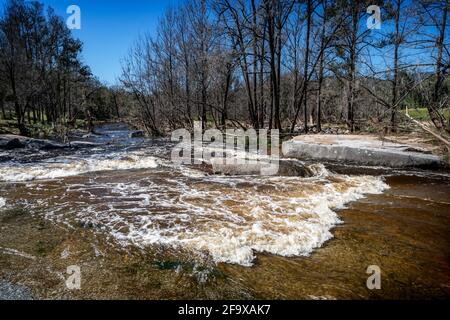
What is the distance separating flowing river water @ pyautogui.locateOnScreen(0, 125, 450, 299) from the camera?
9.64 ft

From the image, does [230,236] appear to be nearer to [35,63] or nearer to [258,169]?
[258,169]

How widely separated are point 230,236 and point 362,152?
6.78 meters

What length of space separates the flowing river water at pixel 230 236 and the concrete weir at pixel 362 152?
1130 millimetres

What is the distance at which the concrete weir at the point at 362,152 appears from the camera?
334 inches

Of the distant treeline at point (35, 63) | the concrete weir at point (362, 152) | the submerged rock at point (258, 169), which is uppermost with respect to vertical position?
the distant treeline at point (35, 63)

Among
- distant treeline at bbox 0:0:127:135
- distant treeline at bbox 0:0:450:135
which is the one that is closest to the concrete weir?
distant treeline at bbox 0:0:450:135

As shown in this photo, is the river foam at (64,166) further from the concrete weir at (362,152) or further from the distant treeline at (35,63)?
the distant treeline at (35,63)

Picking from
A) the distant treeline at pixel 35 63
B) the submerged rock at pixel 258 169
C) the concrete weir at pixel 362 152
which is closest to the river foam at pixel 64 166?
the submerged rock at pixel 258 169

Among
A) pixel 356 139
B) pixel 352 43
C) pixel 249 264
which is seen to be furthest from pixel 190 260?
pixel 352 43

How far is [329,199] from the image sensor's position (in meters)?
5.75

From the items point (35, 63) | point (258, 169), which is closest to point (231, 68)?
point (258, 169)

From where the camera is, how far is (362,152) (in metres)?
9.10

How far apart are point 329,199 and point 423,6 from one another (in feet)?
11.4
